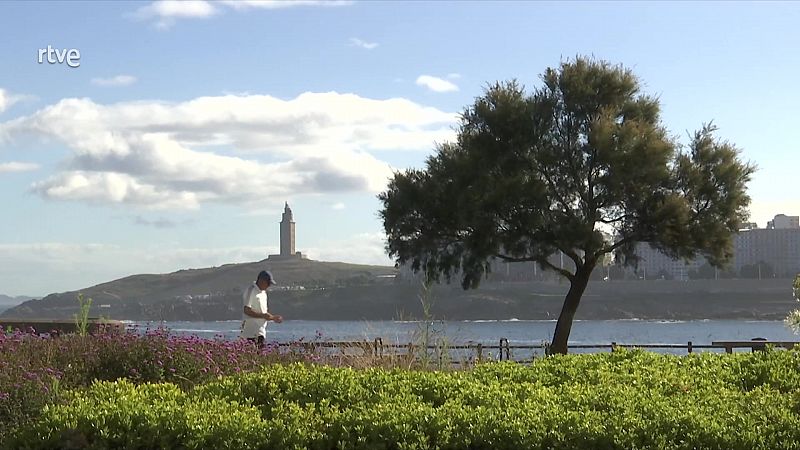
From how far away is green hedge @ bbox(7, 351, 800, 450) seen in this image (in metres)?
6.12

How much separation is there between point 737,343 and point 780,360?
16.1 m

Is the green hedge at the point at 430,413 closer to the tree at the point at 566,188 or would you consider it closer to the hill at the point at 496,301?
the tree at the point at 566,188

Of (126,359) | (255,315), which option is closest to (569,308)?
(255,315)

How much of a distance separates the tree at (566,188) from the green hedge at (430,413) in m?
23.4

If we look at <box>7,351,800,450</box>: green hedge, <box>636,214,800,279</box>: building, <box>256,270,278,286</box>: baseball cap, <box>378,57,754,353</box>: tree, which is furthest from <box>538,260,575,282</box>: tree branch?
<box>636,214,800,279</box>: building

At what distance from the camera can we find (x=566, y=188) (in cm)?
3284

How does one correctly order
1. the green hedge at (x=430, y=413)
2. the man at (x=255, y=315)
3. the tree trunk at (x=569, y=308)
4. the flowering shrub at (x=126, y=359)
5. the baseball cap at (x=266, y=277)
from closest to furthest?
the green hedge at (x=430, y=413) < the flowering shrub at (x=126, y=359) < the man at (x=255, y=315) < the baseball cap at (x=266, y=277) < the tree trunk at (x=569, y=308)

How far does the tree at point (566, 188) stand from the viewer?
31859 mm

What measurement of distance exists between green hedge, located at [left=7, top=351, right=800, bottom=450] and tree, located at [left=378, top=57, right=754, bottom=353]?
A: 2337 centimetres

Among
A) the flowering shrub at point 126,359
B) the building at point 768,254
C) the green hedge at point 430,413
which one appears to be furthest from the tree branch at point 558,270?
the building at point 768,254

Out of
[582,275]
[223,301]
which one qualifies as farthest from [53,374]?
[223,301]

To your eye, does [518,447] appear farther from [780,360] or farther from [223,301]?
[223,301]

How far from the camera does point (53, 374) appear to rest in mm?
10070

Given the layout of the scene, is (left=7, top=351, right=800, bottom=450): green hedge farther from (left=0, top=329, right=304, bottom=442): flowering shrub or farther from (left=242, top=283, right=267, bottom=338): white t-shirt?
(left=242, top=283, right=267, bottom=338): white t-shirt
